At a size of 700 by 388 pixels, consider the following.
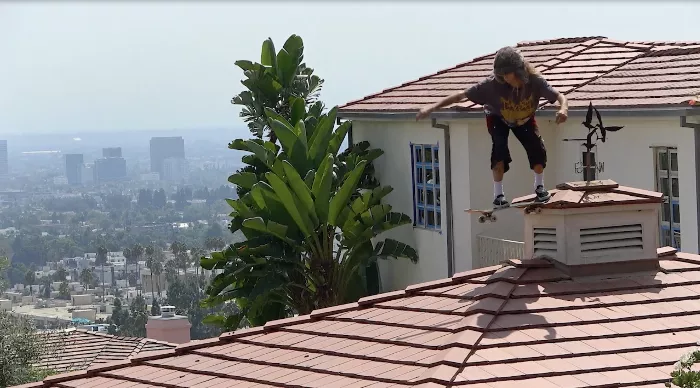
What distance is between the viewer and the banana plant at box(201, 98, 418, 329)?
2169 centimetres

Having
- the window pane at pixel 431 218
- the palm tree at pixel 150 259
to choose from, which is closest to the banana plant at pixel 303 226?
the window pane at pixel 431 218

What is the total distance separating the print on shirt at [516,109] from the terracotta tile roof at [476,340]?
124 centimetres

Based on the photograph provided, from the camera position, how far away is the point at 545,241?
11.8 metres

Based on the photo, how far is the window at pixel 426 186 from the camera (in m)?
22.3

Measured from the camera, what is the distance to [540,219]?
11.7 m

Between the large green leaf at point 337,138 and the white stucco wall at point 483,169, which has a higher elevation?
the large green leaf at point 337,138

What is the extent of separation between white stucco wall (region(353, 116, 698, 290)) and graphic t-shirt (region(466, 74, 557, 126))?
22.6ft

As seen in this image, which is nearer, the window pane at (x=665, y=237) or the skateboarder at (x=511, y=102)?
the skateboarder at (x=511, y=102)

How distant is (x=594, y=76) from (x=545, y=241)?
372 inches

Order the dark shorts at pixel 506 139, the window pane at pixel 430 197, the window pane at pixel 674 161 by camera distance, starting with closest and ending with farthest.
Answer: the dark shorts at pixel 506 139
the window pane at pixel 674 161
the window pane at pixel 430 197

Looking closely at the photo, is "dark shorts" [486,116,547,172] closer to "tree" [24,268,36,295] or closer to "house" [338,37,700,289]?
"house" [338,37,700,289]

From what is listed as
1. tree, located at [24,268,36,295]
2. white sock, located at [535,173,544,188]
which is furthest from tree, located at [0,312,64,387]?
tree, located at [24,268,36,295]

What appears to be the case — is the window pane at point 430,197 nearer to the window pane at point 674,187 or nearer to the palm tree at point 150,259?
the window pane at point 674,187

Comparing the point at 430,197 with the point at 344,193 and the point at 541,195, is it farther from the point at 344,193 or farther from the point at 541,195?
the point at 541,195
